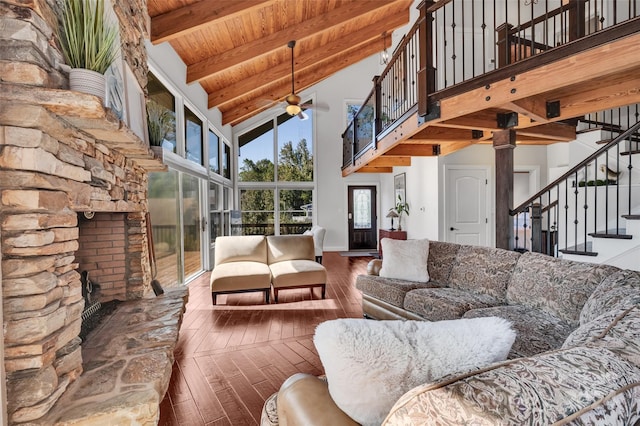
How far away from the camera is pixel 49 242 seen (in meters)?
1.47

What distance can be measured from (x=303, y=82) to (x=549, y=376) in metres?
8.10

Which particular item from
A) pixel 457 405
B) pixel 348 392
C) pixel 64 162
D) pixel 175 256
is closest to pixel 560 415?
pixel 457 405

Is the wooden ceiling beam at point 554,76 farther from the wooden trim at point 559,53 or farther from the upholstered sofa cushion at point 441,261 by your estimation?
the upholstered sofa cushion at point 441,261

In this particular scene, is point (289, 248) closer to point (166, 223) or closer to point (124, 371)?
point (166, 223)

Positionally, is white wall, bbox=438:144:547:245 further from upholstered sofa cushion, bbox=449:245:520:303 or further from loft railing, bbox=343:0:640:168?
upholstered sofa cushion, bbox=449:245:520:303

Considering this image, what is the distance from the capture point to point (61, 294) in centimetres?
155

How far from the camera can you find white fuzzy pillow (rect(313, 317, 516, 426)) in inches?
33.8

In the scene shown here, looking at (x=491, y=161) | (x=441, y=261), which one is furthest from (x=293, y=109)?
(x=441, y=261)

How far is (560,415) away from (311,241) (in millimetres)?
4195

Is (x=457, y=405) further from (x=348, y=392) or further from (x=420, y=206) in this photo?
(x=420, y=206)

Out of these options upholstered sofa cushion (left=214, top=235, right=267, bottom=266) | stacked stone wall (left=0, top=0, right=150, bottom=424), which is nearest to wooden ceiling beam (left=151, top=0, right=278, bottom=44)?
stacked stone wall (left=0, top=0, right=150, bottom=424)

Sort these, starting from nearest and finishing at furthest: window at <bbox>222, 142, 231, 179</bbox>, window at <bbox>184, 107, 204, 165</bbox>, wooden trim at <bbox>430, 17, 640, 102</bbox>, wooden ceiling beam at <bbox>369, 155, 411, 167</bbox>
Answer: wooden trim at <bbox>430, 17, 640, 102</bbox>
window at <bbox>184, 107, 204, 165</bbox>
wooden ceiling beam at <bbox>369, 155, 411, 167</bbox>
window at <bbox>222, 142, 231, 179</bbox>

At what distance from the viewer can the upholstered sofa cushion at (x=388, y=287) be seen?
3033mm

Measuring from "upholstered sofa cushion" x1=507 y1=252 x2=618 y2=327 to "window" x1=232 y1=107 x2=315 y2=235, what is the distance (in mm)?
6944
